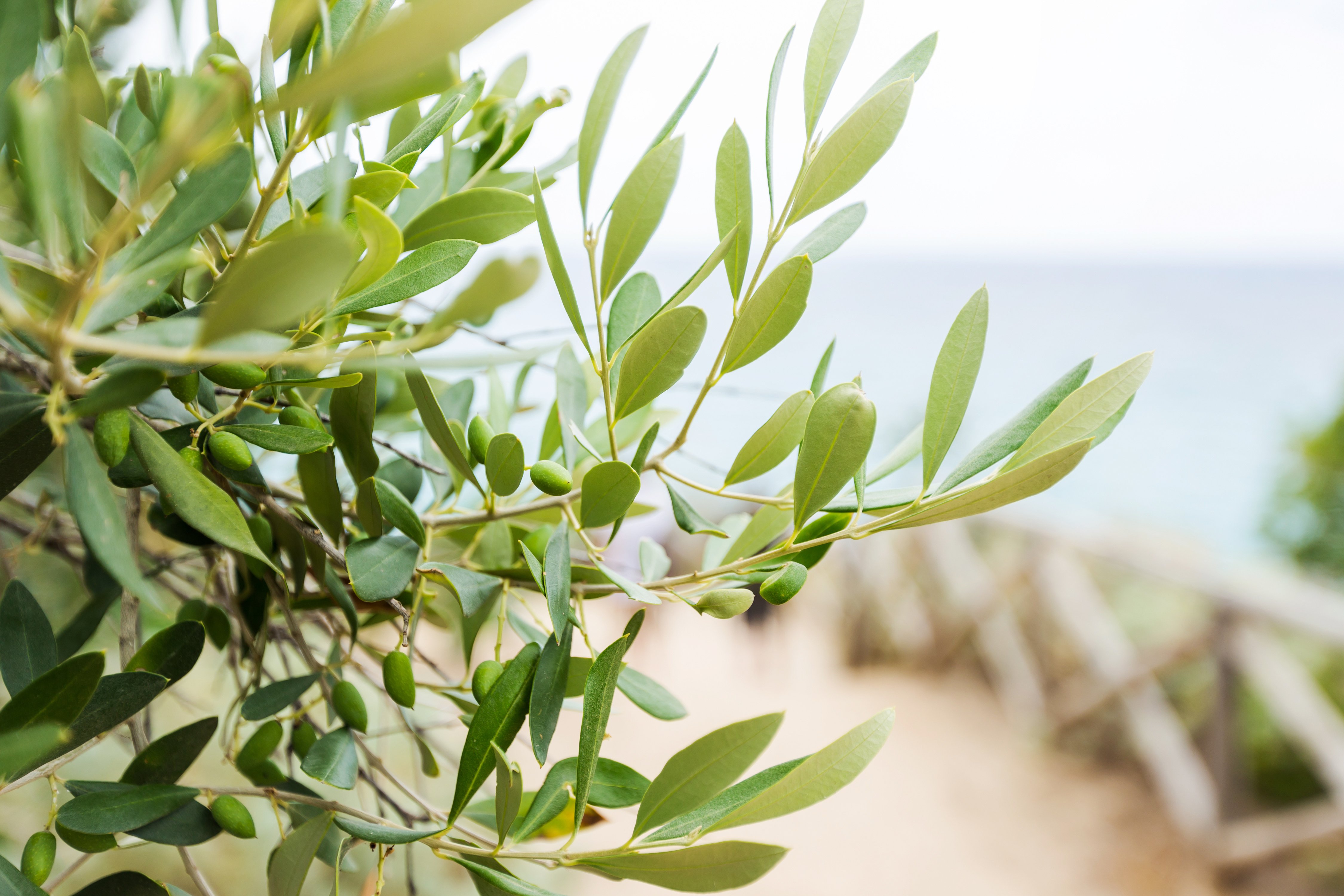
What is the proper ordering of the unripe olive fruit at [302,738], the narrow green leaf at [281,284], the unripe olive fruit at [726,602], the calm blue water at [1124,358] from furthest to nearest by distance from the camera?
1. the calm blue water at [1124,358]
2. the unripe olive fruit at [302,738]
3. the unripe olive fruit at [726,602]
4. the narrow green leaf at [281,284]

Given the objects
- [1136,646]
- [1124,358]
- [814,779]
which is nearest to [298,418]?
[814,779]

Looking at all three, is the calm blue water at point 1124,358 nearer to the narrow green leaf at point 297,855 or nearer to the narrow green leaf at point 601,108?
the narrow green leaf at point 601,108

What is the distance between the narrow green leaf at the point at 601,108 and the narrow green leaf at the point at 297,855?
0.76 ft

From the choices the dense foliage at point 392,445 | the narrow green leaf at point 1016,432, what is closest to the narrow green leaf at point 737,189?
the dense foliage at point 392,445

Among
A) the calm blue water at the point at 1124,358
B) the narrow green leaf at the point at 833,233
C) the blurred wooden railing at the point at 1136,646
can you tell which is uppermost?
the calm blue water at the point at 1124,358

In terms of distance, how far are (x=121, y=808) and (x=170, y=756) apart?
3 cm

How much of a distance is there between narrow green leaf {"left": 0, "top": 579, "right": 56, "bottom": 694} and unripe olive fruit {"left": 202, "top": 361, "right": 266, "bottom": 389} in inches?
4.1

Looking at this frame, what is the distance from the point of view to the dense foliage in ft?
0.60

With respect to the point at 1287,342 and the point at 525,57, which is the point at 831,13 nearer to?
the point at 525,57

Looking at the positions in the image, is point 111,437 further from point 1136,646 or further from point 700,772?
point 1136,646

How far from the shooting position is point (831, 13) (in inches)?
9.7

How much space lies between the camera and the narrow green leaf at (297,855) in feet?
0.81

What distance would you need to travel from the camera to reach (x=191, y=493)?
0.70ft

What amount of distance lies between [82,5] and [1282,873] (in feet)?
11.3
